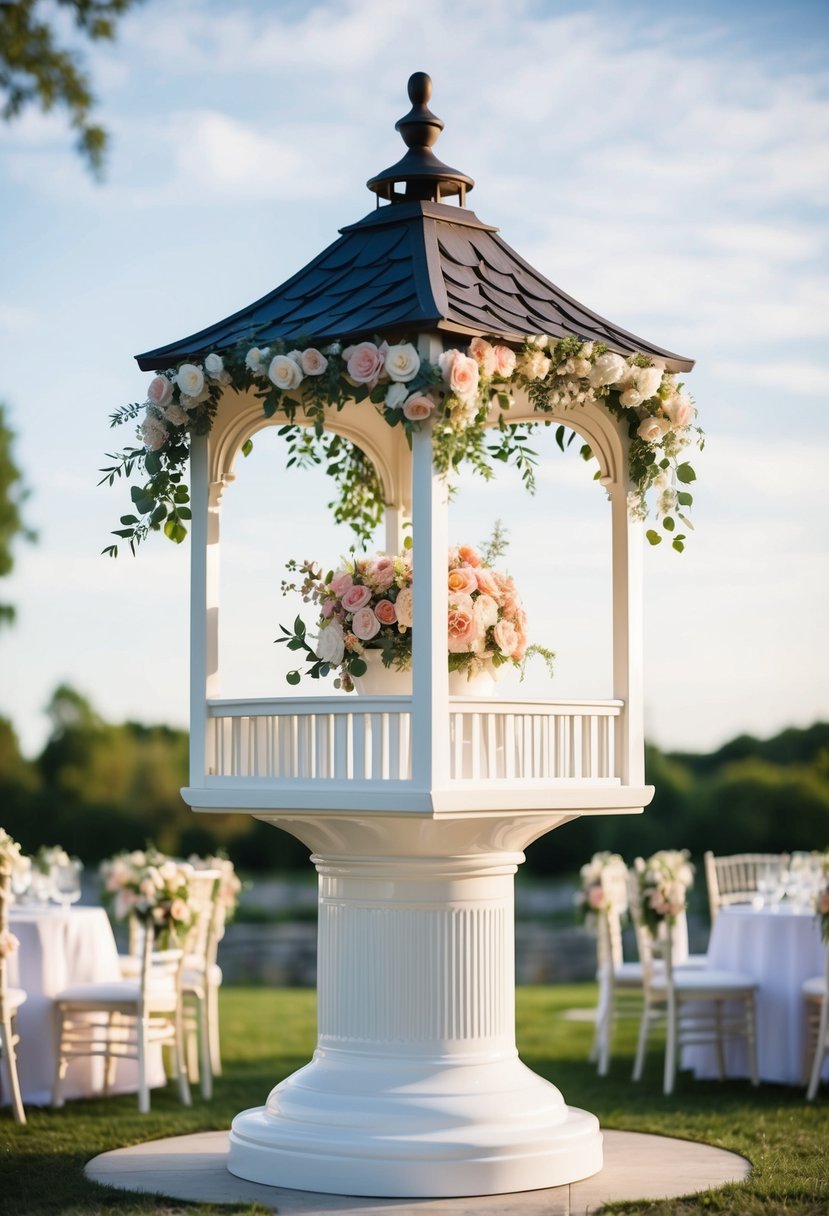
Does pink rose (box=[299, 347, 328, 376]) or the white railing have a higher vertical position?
pink rose (box=[299, 347, 328, 376])

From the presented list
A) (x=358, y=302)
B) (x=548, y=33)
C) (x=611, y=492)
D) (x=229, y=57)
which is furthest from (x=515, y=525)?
(x=229, y=57)

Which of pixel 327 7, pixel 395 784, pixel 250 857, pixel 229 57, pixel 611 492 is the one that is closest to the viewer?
pixel 395 784

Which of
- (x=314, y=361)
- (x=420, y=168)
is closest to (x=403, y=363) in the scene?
(x=314, y=361)

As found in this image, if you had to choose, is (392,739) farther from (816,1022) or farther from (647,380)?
(816,1022)

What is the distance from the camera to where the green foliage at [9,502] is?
2627cm

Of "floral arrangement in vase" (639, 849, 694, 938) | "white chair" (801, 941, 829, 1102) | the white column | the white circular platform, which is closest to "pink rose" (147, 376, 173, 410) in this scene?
the white column

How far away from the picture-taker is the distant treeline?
24.2m

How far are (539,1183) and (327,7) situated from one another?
10900 millimetres

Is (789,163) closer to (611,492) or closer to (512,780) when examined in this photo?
(611,492)

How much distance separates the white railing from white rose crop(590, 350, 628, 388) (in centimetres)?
130

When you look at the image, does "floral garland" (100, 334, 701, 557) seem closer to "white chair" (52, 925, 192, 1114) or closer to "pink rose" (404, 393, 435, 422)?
"pink rose" (404, 393, 435, 422)

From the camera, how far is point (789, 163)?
1691 cm

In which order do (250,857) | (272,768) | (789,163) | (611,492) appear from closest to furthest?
(272,768) → (611,492) → (789,163) → (250,857)

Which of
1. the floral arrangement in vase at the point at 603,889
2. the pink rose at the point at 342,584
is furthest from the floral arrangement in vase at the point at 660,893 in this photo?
the pink rose at the point at 342,584
